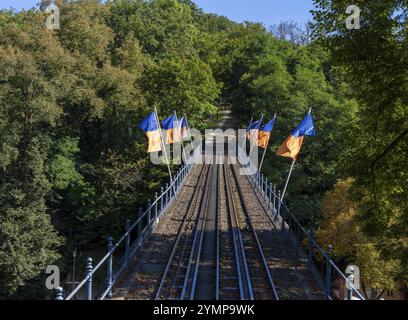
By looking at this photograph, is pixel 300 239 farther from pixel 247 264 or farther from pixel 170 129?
pixel 170 129

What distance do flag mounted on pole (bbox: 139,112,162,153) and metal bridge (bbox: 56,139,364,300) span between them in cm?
285

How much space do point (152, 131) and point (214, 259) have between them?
35.2 feet

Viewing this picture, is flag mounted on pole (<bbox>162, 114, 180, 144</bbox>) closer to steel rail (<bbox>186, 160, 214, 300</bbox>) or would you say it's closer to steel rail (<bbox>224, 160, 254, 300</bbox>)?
steel rail (<bbox>186, 160, 214, 300</bbox>)

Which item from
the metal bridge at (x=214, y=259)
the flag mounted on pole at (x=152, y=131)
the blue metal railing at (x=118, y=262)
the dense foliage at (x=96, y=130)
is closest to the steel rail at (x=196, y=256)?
the metal bridge at (x=214, y=259)

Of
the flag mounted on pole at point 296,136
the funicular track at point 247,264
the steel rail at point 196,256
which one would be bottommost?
the funicular track at point 247,264

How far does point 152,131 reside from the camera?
87.6 ft

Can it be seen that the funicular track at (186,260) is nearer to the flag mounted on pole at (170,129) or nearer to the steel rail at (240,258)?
the steel rail at (240,258)

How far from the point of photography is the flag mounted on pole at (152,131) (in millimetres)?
26467

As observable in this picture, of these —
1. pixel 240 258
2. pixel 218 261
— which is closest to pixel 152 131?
pixel 240 258

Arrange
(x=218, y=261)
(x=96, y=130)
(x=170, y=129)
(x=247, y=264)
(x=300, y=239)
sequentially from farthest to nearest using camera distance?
(x=96, y=130) → (x=170, y=129) → (x=300, y=239) → (x=218, y=261) → (x=247, y=264)

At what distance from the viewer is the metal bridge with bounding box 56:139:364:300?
43.0 ft

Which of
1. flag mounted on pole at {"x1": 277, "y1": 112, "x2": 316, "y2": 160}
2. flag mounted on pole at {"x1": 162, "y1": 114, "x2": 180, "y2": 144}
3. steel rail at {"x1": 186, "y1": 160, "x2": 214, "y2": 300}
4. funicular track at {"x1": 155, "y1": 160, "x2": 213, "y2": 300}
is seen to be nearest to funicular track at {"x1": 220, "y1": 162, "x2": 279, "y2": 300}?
steel rail at {"x1": 186, "y1": 160, "x2": 214, "y2": 300}

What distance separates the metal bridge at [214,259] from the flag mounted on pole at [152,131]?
9.35 feet
